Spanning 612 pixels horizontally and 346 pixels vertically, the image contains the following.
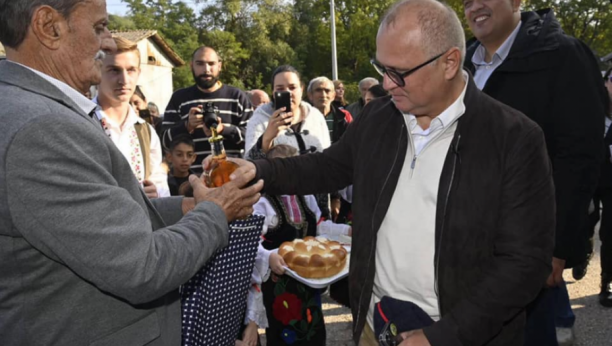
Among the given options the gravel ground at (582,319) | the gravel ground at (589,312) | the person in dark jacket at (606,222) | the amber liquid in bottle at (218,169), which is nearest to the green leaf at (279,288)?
the gravel ground at (582,319)

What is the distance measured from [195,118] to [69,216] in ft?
11.6

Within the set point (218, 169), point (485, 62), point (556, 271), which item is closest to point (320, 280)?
point (218, 169)

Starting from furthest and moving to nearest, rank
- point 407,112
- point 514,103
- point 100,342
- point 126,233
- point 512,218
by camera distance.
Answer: point 514,103 → point 407,112 → point 512,218 → point 100,342 → point 126,233

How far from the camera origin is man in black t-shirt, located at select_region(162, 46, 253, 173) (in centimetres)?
520

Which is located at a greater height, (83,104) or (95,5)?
(95,5)

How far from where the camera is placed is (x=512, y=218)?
5.86ft

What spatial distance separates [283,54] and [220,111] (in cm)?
4143

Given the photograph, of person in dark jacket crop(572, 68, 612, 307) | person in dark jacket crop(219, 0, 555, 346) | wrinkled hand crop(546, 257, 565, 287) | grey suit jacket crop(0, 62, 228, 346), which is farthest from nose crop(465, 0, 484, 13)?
person in dark jacket crop(572, 68, 612, 307)

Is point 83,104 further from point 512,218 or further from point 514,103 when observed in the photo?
point 514,103

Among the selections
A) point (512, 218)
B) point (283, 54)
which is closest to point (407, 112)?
point (512, 218)

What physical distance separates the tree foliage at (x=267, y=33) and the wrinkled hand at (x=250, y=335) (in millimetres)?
32247

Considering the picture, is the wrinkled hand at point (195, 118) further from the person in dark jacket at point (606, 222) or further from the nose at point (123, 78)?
the person in dark jacket at point (606, 222)

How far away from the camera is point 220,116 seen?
5.39m

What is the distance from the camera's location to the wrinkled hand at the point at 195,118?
4785 millimetres
